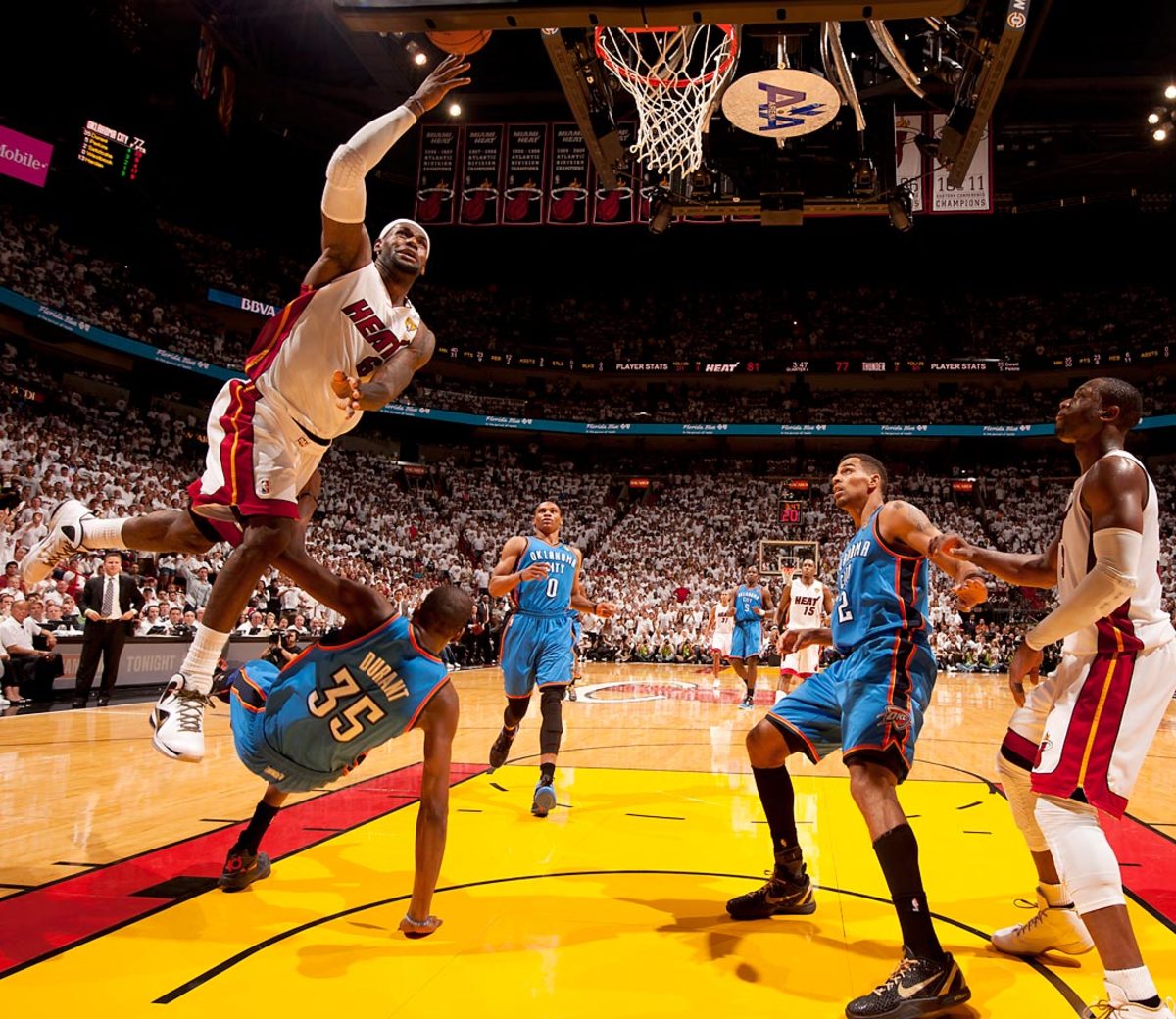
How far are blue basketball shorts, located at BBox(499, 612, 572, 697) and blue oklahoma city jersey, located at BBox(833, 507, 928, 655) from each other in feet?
9.40

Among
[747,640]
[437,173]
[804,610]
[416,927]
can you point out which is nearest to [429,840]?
[416,927]

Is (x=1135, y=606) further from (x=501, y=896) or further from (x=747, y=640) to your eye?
(x=747, y=640)

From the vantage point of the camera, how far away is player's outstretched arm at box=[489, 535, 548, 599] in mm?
5473

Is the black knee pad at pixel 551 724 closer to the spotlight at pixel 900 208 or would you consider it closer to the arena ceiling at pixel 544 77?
the spotlight at pixel 900 208

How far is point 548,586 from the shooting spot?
6168 millimetres

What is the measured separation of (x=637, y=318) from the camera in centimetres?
3372

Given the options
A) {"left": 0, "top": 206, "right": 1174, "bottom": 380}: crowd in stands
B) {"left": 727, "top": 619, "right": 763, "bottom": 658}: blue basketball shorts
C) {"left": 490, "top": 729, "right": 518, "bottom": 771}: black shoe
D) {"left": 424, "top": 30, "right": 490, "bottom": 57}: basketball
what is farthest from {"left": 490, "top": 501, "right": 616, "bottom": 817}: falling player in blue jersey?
{"left": 0, "top": 206, "right": 1174, "bottom": 380}: crowd in stands

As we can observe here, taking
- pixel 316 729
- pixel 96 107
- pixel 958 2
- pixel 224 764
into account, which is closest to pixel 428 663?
pixel 316 729

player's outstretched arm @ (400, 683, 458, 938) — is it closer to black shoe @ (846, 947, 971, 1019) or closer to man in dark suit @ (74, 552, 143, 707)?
black shoe @ (846, 947, 971, 1019)

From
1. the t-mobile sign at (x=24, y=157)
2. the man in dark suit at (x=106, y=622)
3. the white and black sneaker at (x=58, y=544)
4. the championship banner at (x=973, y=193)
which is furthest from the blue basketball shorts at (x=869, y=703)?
the t-mobile sign at (x=24, y=157)

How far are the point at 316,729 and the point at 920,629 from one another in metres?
2.43

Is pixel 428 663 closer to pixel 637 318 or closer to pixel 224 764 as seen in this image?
pixel 224 764

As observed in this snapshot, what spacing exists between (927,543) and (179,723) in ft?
9.34

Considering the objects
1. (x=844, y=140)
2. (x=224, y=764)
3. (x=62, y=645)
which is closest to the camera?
(x=224, y=764)
